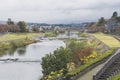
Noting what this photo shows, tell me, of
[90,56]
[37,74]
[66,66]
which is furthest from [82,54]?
[37,74]

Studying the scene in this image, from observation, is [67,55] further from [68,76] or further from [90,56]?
[68,76]

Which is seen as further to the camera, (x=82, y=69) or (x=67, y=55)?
(x=67, y=55)

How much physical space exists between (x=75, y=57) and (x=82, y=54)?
6.19 feet

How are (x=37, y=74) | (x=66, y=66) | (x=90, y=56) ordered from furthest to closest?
(x=37, y=74) → (x=90, y=56) → (x=66, y=66)

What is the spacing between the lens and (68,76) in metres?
32.4

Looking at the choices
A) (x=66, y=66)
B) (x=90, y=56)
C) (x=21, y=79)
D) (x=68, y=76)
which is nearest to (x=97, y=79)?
(x=68, y=76)

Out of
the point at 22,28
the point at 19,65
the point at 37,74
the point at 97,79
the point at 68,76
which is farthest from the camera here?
the point at 22,28

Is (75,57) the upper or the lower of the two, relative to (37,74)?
upper

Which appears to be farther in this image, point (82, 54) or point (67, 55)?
point (82, 54)

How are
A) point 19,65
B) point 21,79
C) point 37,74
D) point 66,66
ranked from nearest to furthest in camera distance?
1. point 66,66
2. point 21,79
3. point 37,74
4. point 19,65

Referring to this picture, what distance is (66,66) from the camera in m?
42.2

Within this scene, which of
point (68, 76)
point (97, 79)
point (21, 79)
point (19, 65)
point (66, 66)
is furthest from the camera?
point (19, 65)

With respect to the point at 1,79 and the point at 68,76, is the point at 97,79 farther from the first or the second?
the point at 1,79

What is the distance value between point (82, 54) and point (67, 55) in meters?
3.67
